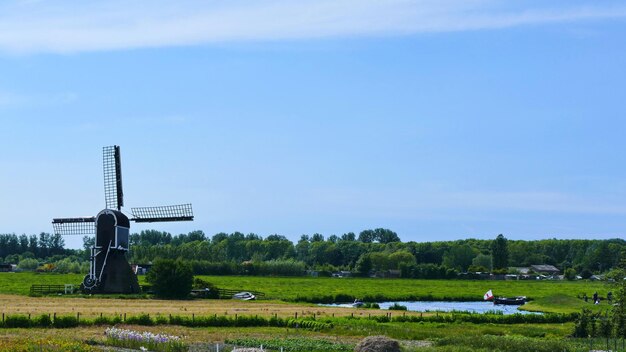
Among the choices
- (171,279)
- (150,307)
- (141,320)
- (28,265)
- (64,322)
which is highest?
(28,265)

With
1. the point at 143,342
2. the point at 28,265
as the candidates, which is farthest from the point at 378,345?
the point at 28,265

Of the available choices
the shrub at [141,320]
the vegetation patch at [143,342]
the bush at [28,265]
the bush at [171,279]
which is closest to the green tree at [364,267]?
the bush at [28,265]

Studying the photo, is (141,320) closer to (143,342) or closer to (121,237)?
(143,342)

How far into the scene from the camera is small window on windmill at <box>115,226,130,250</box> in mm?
84188

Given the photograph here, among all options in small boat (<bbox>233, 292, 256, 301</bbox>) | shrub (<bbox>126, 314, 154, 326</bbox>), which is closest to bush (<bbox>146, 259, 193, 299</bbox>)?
small boat (<bbox>233, 292, 256, 301</bbox>)

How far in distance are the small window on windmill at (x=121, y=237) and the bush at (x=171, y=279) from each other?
403 centimetres

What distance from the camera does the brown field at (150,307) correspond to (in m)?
62.2

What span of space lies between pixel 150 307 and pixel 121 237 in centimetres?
1777

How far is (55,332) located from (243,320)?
12.3m

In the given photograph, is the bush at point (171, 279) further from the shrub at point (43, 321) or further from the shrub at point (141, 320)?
the shrub at point (43, 321)

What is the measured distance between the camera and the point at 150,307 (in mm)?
68625

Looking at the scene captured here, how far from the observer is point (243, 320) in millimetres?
55812

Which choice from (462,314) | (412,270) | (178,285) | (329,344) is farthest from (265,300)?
(412,270)

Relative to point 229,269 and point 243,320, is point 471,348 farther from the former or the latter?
point 229,269
